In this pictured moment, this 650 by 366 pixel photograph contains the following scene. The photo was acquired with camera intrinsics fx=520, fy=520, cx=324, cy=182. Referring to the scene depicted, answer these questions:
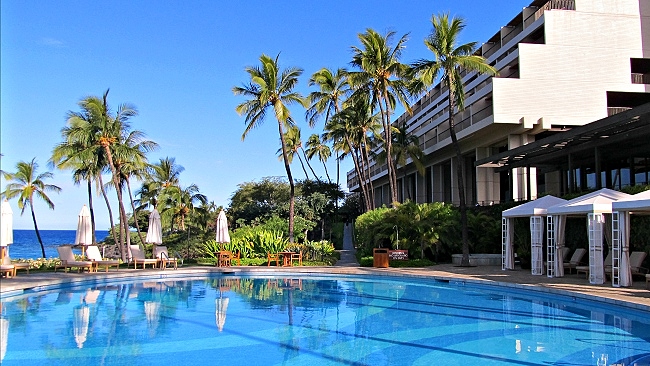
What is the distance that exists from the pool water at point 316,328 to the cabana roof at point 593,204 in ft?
8.88

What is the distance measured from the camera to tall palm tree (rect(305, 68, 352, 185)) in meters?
32.3

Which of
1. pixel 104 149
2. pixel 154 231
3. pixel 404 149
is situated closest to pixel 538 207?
pixel 154 231

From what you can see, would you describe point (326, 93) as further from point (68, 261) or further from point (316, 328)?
point (316, 328)

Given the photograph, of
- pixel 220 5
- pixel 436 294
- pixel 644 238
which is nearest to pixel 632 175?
pixel 644 238

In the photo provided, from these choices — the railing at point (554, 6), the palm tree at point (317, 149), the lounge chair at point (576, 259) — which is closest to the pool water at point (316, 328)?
the lounge chair at point (576, 259)

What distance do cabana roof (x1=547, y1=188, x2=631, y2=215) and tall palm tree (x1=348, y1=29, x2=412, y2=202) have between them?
10.3 metres

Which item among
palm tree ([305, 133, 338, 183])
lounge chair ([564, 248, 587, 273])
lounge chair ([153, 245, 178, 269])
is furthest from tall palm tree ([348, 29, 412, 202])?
palm tree ([305, 133, 338, 183])

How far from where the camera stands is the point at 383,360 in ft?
25.0

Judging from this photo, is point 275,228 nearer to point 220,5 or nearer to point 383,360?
point 220,5

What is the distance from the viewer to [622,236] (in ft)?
42.4

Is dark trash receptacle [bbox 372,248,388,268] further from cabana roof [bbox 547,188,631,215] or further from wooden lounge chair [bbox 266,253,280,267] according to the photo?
cabana roof [bbox 547,188,631,215]

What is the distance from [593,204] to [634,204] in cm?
151

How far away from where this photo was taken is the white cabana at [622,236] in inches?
500

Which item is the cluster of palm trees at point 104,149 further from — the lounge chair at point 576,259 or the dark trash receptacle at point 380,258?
the lounge chair at point 576,259
